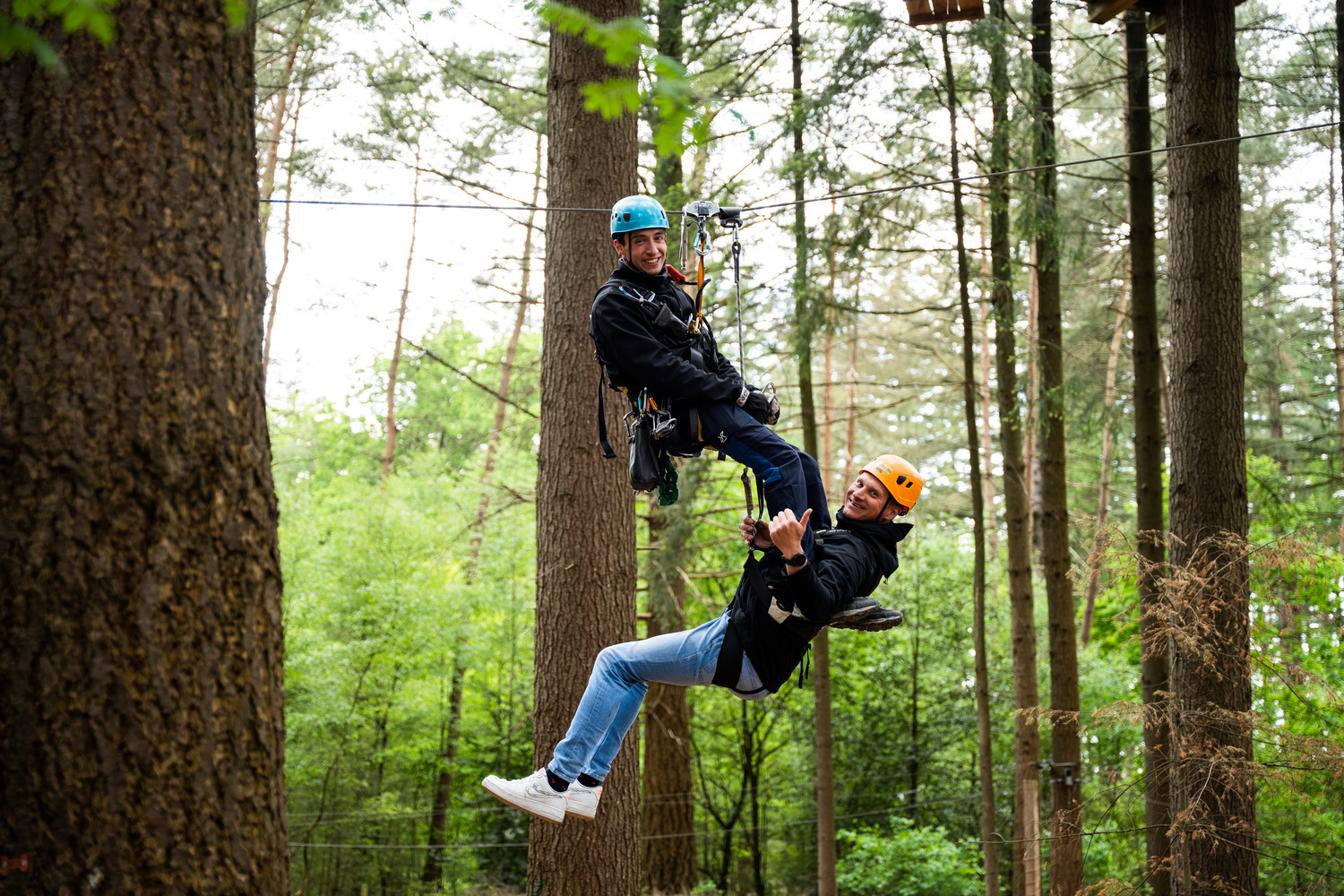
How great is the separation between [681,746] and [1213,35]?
10.1 metres

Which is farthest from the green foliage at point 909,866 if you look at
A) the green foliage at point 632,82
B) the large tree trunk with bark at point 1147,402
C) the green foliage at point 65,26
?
the green foliage at point 65,26

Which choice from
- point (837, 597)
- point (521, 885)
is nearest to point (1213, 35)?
point (837, 597)

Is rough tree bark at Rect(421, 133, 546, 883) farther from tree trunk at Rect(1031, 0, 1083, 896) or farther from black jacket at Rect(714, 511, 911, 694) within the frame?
black jacket at Rect(714, 511, 911, 694)

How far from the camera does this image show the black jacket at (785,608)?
12.4ft

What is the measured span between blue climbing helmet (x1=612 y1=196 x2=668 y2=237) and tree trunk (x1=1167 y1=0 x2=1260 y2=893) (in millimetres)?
3980

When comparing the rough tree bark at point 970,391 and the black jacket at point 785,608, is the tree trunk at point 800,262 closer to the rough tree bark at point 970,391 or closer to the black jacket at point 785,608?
the rough tree bark at point 970,391

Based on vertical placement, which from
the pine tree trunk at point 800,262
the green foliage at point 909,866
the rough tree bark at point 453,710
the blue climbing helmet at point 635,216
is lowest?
the green foliage at point 909,866

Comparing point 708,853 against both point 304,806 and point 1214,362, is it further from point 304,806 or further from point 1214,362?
point 1214,362

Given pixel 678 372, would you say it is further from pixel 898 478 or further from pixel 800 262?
pixel 800 262

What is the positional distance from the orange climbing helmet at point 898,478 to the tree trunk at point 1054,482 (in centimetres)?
689

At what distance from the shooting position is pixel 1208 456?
7039 millimetres

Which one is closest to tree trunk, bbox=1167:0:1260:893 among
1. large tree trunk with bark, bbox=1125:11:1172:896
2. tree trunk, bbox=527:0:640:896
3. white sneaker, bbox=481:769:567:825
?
large tree trunk with bark, bbox=1125:11:1172:896

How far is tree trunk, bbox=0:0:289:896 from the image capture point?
2.39 metres

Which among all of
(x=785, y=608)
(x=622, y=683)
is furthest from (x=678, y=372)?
(x=622, y=683)
